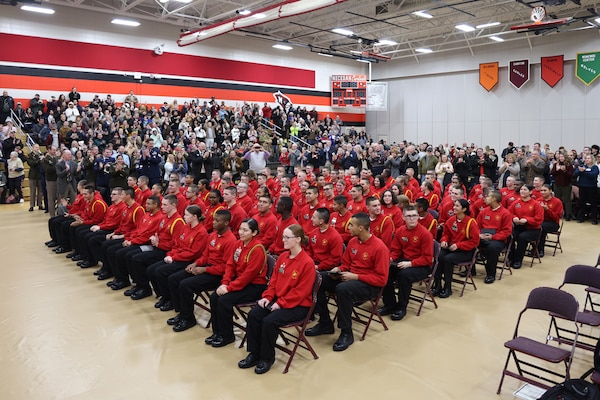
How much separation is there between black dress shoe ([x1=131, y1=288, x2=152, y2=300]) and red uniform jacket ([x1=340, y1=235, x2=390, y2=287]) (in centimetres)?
317

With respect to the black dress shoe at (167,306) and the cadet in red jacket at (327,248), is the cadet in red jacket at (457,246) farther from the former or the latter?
the black dress shoe at (167,306)

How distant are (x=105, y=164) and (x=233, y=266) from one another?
8905 millimetres

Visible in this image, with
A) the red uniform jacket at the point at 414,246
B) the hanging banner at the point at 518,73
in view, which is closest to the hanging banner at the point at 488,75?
the hanging banner at the point at 518,73

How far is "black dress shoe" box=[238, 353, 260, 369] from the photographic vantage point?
4.60m

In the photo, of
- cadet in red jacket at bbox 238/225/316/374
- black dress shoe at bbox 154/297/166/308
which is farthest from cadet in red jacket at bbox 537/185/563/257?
black dress shoe at bbox 154/297/166/308

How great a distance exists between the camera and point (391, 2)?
18.7 meters

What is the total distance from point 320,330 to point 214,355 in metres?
1.31

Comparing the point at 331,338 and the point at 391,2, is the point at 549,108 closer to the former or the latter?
the point at 391,2

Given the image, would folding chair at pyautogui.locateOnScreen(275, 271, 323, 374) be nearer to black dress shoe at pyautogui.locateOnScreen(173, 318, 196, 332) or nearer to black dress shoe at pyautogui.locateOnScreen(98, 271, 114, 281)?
black dress shoe at pyautogui.locateOnScreen(173, 318, 196, 332)

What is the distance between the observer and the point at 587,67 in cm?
2048

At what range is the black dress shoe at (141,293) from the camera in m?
6.63

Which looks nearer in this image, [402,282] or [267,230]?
[402,282]

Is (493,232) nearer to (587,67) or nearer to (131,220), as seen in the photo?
(131,220)

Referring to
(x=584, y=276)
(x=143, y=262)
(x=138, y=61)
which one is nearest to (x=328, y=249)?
(x=143, y=262)
